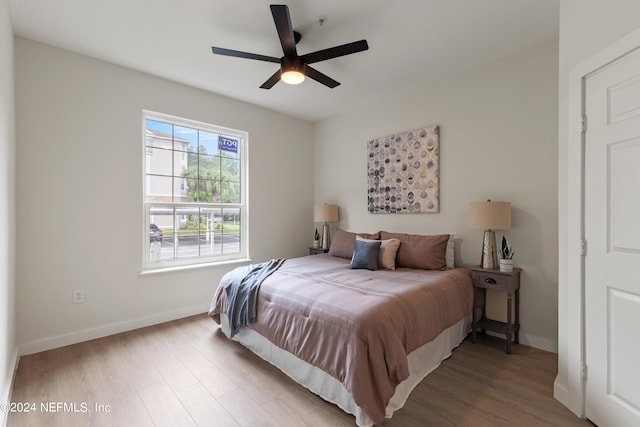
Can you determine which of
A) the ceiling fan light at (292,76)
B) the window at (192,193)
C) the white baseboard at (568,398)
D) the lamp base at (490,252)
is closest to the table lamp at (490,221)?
the lamp base at (490,252)

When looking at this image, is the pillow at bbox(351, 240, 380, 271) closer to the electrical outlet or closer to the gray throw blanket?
the gray throw blanket

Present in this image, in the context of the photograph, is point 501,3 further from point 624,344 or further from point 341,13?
point 624,344

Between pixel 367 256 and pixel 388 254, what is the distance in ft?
0.79

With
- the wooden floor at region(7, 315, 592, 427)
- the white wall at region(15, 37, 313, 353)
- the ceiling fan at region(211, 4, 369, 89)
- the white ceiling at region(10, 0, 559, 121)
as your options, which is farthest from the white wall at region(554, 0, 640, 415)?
the white wall at region(15, 37, 313, 353)

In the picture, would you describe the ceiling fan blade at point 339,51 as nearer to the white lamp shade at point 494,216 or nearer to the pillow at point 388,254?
the white lamp shade at point 494,216

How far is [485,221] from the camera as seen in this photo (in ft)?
8.61

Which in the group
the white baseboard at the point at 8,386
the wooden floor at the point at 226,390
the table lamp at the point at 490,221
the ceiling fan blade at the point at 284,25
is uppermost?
the ceiling fan blade at the point at 284,25

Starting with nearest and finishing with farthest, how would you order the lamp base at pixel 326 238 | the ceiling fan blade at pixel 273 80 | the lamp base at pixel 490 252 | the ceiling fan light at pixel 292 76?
the ceiling fan light at pixel 292 76
the ceiling fan blade at pixel 273 80
the lamp base at pixel 490 252
the lamp base at pixel 326 238

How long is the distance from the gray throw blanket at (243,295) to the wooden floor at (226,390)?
1.01 ft

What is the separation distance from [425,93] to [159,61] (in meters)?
2.94

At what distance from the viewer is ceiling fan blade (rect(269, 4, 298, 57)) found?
175 cm

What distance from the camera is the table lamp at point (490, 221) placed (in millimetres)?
2598

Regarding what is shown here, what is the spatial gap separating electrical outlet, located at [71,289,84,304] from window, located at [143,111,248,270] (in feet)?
1.94

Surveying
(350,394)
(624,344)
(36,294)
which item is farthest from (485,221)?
(36,294)
